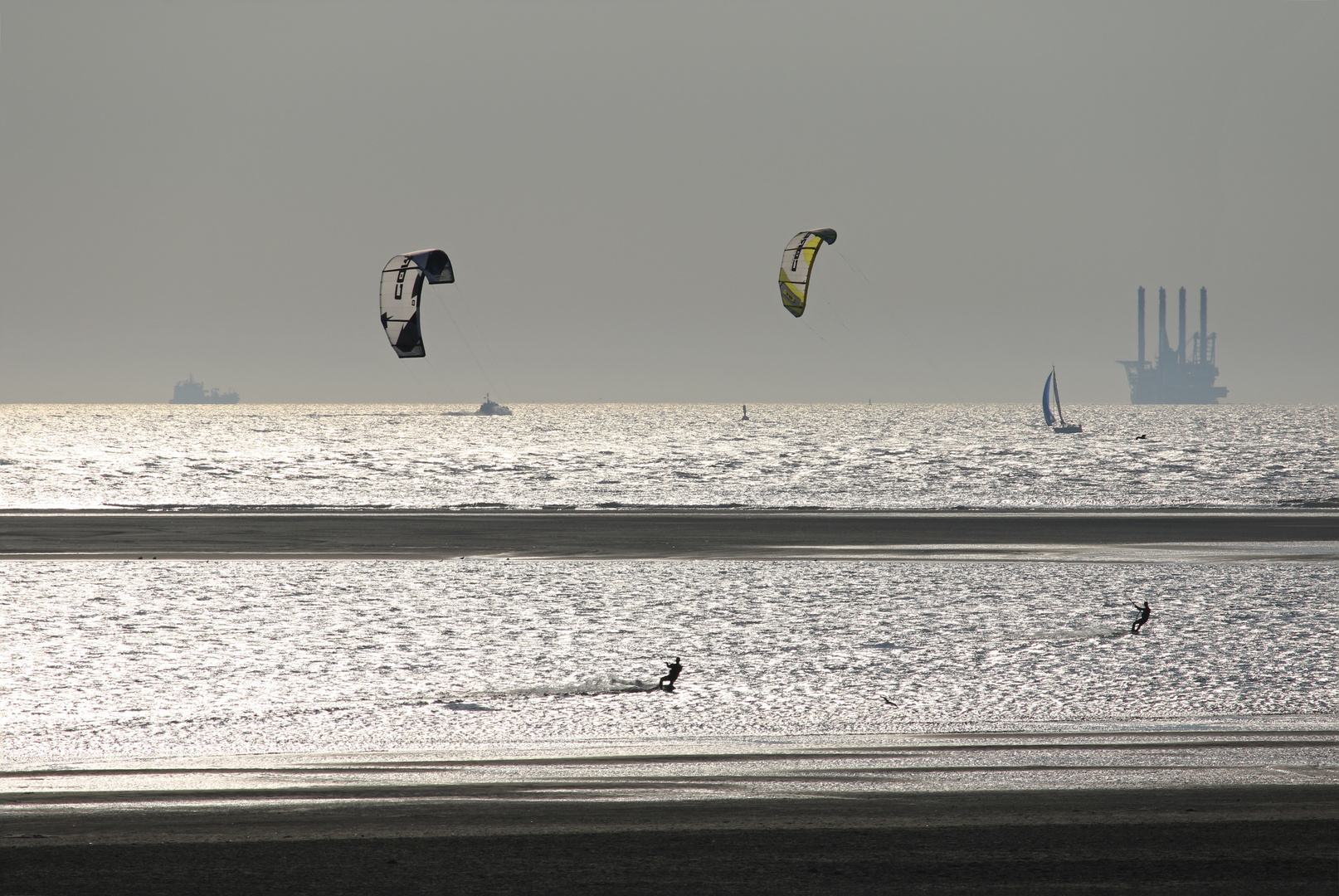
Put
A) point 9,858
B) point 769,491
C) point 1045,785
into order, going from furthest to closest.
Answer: point 769,491
point 1045,785
point 9,858

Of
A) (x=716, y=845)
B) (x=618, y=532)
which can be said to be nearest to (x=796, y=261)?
(x=618, y=532)

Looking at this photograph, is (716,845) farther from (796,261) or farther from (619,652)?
(796,261)

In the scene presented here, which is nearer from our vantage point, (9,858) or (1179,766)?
(9,858)

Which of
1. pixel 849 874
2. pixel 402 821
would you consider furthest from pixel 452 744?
pixel 849 874

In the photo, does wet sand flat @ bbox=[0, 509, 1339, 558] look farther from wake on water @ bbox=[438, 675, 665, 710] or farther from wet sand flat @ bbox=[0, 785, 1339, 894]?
wet sand flat @ bbox=[0, 785, 1339, 894]

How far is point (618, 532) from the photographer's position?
27.8 metres

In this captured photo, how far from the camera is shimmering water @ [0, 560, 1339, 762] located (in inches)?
378

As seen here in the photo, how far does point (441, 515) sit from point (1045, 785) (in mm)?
27126

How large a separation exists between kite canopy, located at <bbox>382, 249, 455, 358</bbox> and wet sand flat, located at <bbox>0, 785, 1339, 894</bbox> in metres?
22.0

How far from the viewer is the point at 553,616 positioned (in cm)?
1557

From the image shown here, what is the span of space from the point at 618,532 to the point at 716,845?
72.2ft

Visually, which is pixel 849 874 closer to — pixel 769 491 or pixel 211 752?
pixel 211 752

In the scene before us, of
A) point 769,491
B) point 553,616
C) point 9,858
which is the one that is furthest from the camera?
point 769,491

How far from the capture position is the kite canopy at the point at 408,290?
91.4ft
